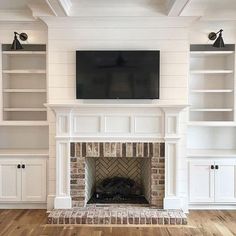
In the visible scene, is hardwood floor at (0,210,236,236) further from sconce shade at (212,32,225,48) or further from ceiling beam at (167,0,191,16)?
ceiling beam at (167,0,191,16)

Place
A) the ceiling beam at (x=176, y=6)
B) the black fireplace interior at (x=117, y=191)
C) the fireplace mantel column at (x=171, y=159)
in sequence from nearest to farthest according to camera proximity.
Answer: the ceiling beam at (x=176, y=6), the fireplace mantel column at (x=171, y=159), the black fireplace interior at (x=117, y=191)

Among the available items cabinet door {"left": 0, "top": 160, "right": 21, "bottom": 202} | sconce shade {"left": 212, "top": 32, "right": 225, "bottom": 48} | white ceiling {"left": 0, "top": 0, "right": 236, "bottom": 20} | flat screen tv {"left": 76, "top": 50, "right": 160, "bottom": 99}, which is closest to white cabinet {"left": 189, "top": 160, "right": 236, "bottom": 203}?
flat screen tv {"left": 76, "top": 50, "right": 160, "bottom": 99}

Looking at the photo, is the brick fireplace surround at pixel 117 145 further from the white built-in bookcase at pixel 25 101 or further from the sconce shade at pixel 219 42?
the sconce shade at pixel 219 42

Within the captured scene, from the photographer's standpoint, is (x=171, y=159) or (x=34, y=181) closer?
(x=171, y=159)

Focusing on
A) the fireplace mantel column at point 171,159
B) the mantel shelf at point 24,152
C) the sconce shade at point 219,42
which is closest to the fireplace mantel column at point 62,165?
the mantel shelf at point 24,152

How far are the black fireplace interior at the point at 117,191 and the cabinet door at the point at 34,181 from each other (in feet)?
2.38

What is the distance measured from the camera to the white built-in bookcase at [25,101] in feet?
17.2

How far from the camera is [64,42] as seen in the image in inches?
188

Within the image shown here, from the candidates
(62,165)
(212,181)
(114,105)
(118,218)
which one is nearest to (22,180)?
(62,165)

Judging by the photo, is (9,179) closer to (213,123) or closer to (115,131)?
(115,131)

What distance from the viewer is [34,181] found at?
4.82 m

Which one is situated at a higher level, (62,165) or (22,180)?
(62,165)

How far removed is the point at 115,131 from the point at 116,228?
4.13 ft

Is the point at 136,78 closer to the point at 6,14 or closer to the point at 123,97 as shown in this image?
the point at 123,97
